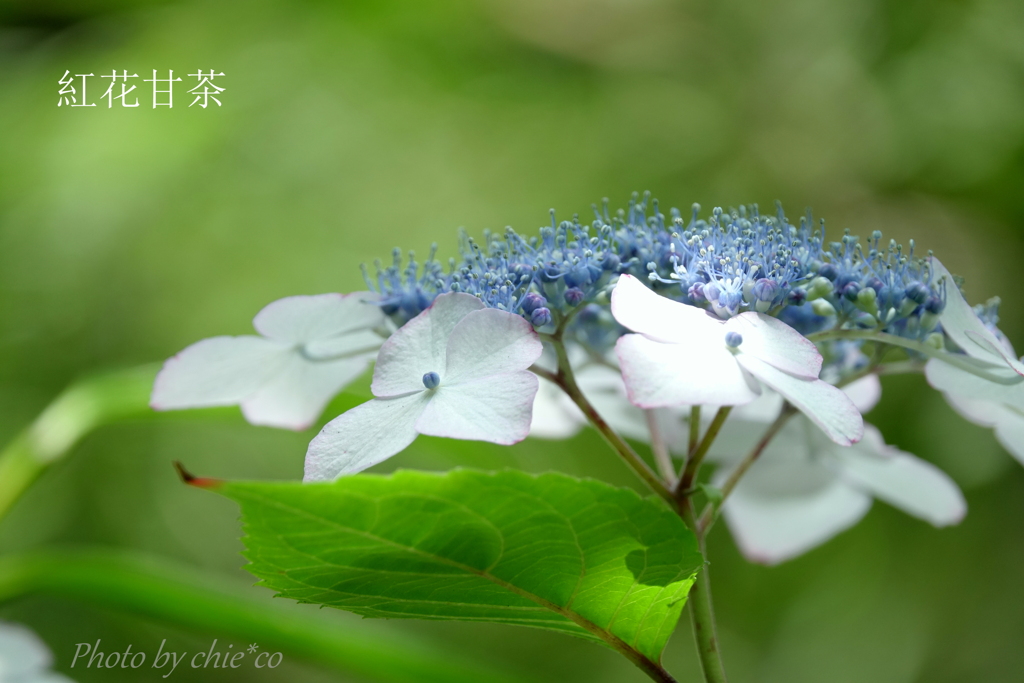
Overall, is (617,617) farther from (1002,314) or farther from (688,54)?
(688,54)

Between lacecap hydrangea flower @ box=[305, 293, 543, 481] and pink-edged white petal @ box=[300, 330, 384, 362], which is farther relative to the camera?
pink-edged white petal @ box=[300, 330, 384, 362]

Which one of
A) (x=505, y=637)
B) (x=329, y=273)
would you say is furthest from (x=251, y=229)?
(x=505, y=637)

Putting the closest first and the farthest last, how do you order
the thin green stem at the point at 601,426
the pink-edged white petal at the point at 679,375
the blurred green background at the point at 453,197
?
the pink-edged white petal at the point at 679,375 → the thin green stem at the point at 601,426 → the blurred green background at the point at 453,197

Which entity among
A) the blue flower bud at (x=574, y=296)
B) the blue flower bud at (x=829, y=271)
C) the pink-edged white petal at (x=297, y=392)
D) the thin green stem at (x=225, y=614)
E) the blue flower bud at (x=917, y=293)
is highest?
the blue flower bud at (x=829, y=271)

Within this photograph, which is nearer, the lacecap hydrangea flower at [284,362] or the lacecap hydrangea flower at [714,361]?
the lacecap hydrangea flower at [714,361]

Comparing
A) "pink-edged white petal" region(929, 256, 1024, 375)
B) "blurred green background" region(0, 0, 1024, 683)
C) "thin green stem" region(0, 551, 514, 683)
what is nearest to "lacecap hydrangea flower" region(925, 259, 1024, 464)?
"pink-edged white petal" region(929, 256, 1024, 375)

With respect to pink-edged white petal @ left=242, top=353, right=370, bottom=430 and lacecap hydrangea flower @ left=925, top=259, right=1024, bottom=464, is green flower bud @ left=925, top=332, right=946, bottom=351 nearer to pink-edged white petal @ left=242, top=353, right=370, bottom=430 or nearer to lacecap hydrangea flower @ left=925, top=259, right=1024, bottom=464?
lacecap hydrangea flower @ left=925, top=259, right=1024, bottom=464

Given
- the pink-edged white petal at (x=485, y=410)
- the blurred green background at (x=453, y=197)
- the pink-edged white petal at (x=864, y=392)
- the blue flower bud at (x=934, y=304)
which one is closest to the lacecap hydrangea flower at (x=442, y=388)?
the pink-edged white petal at (x=485, y=410)

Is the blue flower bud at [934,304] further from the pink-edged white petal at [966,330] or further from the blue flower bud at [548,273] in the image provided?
the blue flower bud at [548,273]

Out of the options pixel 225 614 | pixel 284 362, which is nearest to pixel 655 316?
pixel 284 362
